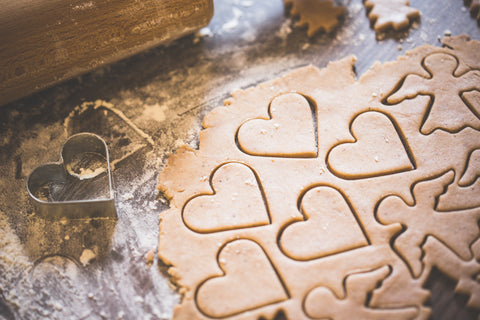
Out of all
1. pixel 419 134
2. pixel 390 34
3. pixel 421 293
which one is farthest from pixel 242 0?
pixel 421 293

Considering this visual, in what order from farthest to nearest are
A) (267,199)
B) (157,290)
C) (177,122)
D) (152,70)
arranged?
(152,70) < (177,122) < (267,199) < (157,290)

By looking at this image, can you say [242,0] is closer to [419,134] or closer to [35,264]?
[419,134]

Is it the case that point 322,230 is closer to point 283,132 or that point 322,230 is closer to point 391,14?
point 283,132

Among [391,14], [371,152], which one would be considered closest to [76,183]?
[371,152]

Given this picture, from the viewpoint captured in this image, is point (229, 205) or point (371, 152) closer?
point (229, 205)

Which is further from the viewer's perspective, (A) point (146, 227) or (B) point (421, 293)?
(A) point (146, 227)

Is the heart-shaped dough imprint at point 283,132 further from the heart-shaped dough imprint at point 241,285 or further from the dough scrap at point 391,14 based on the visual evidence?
the dough scrap at point 391,14

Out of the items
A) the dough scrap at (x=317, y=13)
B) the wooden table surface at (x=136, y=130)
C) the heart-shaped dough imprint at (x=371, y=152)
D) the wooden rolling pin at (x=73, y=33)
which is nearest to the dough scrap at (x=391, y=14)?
the wooden table surface at (x=136, y=130)

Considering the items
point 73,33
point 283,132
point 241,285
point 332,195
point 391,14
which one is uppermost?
point 73,33
